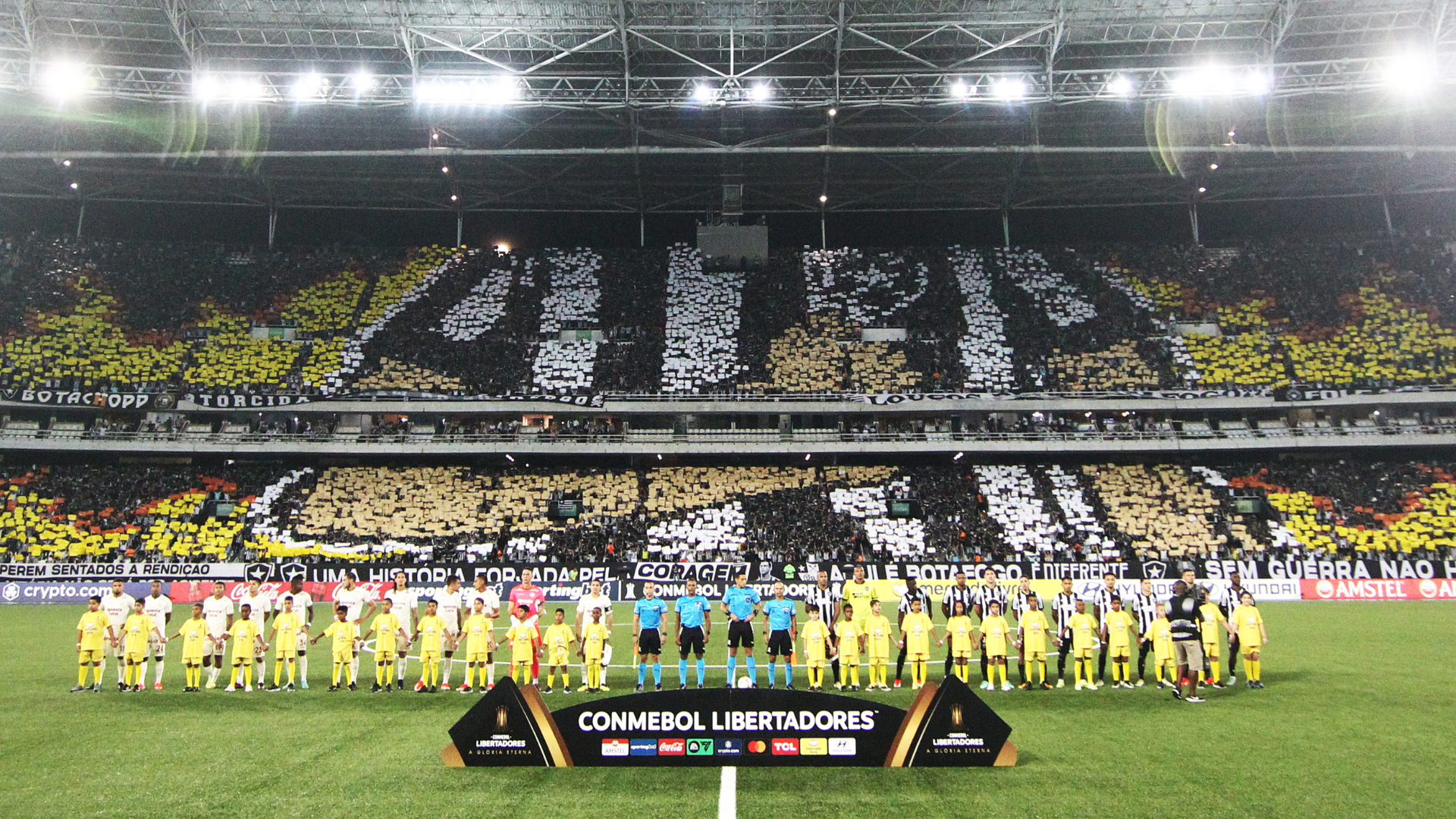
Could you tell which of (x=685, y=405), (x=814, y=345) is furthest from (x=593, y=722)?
(x=814, y=345)

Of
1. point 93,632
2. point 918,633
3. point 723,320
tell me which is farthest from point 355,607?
point 723,320

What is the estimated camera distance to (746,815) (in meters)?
8.51

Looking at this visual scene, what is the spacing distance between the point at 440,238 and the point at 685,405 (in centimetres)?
2026

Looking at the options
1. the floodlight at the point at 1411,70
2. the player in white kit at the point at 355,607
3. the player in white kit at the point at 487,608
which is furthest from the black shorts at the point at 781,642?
the floodlight at the point at 1411,70

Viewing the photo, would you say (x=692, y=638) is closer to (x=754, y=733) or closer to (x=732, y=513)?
(x=754, y=733)

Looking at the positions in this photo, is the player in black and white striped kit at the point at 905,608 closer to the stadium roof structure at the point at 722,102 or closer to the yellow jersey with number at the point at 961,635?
the yellow jersey with number at the point at 961,635

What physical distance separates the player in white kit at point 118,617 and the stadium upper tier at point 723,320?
85.6 feet

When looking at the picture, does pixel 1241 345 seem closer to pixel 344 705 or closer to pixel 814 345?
pixel 814 345

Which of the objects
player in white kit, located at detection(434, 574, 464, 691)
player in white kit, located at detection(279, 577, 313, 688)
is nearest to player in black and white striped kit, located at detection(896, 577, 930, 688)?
player in white kit, located at detection(434, 574, 464, 691)

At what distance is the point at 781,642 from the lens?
14.8m

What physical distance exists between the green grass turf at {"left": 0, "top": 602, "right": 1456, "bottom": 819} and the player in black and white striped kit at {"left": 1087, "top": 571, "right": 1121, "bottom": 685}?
1.01m

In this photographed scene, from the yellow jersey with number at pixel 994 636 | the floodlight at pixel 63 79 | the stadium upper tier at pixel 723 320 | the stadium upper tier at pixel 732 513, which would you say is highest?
the floodlight at pixel 63 79

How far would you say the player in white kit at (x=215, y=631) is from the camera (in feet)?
50.4

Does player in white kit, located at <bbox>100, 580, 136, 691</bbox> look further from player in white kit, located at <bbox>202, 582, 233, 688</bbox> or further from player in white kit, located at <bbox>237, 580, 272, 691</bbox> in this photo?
player in white kit, located at <bbox>237, 580, 272, 691</bbox>
